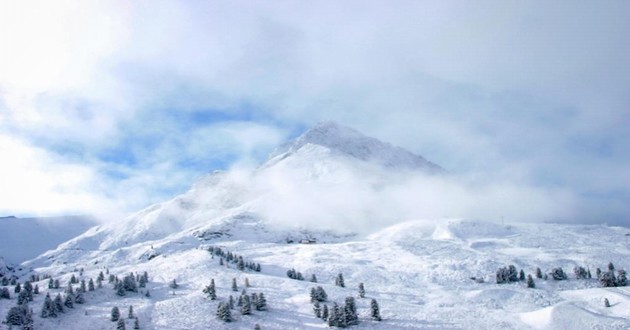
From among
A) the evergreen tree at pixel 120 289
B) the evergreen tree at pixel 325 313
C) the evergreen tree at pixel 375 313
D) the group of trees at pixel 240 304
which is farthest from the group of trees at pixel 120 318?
the evergreen tree at pixel 375 313

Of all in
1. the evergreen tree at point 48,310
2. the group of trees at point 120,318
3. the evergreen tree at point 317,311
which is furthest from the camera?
the evergreen tree at point 317,311

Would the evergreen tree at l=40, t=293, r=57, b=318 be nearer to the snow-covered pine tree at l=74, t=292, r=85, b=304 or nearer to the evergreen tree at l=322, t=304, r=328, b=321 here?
the snow-covered pine tree at l=74, t=292, r=85, b=304

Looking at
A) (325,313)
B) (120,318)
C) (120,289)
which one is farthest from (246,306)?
(120,289)

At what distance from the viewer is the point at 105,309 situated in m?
82.0

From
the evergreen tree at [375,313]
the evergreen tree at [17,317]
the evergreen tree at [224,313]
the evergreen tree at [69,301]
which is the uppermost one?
the evergreen tree at [69,301]

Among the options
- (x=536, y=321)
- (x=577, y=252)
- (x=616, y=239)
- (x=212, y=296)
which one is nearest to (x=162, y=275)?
(x=212, y=296)

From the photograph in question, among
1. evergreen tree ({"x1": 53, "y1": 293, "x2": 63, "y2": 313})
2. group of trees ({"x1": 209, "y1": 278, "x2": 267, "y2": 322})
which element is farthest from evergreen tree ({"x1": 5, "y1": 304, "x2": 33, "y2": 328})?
group of trees ({"x1": 209, "y1": 278, "x2": 267, "y2": 322})

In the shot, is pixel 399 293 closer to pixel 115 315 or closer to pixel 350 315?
pixel 350 315

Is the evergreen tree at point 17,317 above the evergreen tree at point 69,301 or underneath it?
underneath

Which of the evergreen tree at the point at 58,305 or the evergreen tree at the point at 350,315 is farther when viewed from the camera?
the evergreen tree at the point at 58,305

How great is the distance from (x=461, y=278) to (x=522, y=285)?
17.8m

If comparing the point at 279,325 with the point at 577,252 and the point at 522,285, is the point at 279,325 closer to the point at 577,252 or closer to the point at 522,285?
the point at 522,285

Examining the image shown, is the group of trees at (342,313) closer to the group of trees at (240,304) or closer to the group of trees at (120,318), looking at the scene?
the group of trees at (240,304)

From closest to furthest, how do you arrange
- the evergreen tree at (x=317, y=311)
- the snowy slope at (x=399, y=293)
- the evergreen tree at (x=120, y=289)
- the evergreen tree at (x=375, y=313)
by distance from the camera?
the snowy slope at (x=399, y=293)
the evergreen tree at (x=375, y=313)
the evergreen tree at (x=317, y=311)
the evergreen tree at (x=120, y=289)
